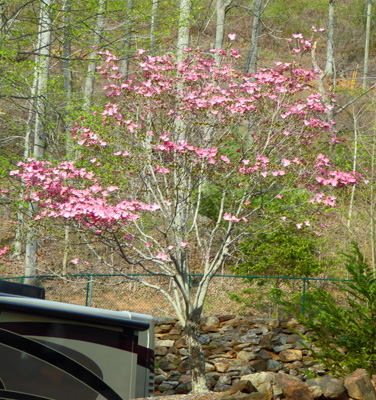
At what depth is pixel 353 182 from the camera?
9055 millimetres

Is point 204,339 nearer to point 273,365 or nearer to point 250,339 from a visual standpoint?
point 250,339

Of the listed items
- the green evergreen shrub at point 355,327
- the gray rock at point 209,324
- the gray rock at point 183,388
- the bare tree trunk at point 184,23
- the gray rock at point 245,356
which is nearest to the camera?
the green evergreen shrub at point 355,327

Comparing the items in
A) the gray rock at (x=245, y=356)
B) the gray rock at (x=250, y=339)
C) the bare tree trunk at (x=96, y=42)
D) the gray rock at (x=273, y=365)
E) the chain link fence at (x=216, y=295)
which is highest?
the bare tree trunk at (x=96, y=42)

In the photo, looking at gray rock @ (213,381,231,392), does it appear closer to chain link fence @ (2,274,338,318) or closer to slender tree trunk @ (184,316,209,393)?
slender tree trunk @ (184,316,209,393)

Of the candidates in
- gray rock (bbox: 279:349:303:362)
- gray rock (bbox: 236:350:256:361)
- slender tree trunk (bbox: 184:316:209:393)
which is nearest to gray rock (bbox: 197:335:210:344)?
gray rock (bbox: 236:350:256:361)

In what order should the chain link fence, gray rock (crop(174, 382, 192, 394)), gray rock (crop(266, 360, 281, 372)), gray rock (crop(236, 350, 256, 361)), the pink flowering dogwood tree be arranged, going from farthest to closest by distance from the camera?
the chain link fence → gray rock (crop(236, 350, 256, 361)) → gray rock (crop(266, 360, 281, 372)) → gray rock (crop(174, 382, 192, 394)) → the pink flowering dogwood tree

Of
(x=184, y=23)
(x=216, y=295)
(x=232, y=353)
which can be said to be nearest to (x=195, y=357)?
(x=232, y=353)

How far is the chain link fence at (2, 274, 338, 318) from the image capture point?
13.0 m

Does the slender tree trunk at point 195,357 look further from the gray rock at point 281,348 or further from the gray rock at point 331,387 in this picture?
the gray rock at point 281,348

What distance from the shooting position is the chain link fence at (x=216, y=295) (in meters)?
13.0

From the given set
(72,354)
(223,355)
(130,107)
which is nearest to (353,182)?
(130,107)

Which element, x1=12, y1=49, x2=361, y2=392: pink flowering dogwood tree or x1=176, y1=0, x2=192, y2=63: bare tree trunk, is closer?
x1=12, y1=49, x2=361, y2=392: pink flowering dogwood tree

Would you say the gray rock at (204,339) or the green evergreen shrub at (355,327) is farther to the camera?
the gray rock at (204,339)

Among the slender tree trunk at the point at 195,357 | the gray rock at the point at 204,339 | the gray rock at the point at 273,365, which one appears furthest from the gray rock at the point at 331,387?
the gray rock at the point at 204,339
